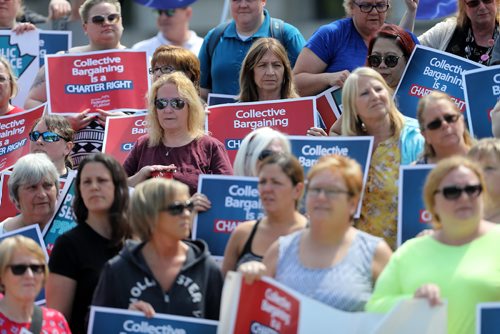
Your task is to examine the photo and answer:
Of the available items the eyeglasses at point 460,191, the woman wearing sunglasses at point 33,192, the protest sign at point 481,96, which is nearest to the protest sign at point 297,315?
the eyeglasses at point 460,191

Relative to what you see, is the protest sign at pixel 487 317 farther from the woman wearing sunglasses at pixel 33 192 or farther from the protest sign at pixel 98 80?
the protest sign at pixel 98 80

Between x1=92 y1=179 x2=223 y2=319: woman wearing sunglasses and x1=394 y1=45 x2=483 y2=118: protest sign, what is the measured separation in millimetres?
2917

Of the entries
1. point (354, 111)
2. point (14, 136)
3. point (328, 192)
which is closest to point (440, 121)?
point (354, 111)

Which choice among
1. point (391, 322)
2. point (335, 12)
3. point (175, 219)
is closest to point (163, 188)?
point (175, 219)

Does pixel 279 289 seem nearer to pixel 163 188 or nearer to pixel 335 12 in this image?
pixel 163 188

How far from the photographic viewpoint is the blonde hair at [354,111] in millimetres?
9172

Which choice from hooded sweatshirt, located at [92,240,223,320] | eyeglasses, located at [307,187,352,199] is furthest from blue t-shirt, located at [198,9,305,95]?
eyeglasses, located at [307,187,352,199]

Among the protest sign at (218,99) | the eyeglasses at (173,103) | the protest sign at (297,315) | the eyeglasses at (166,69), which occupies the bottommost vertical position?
the protest sign at (297,315)

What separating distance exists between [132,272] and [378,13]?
12.9ft

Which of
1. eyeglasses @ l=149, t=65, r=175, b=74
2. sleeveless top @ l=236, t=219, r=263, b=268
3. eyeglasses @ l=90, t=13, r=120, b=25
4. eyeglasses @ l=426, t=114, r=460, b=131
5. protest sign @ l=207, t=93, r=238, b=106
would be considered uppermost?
eyeglasses @ l=90, t=13, r=120, b=25

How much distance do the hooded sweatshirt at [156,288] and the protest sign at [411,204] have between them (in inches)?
51.3

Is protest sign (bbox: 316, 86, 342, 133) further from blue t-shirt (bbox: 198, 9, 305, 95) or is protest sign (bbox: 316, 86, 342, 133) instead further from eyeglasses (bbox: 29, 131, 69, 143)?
eyeglasses (bbox: 29, 131, 69, 143)

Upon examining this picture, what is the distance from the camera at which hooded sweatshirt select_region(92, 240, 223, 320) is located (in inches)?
309

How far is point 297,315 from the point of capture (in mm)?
7398
